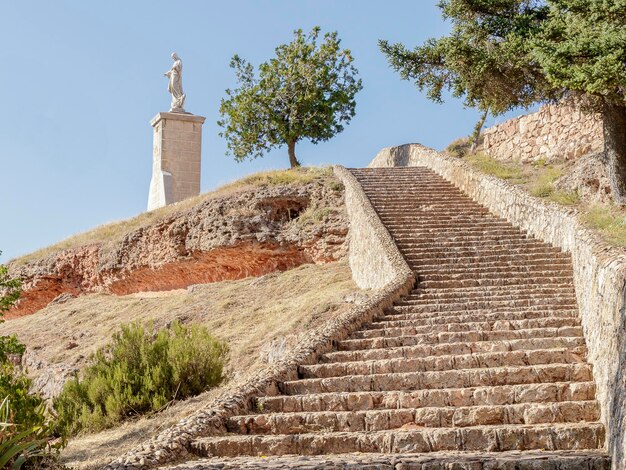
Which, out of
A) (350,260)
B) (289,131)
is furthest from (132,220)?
(350,260)

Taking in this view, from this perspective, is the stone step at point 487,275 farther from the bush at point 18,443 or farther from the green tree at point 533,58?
the bush at point 18,443

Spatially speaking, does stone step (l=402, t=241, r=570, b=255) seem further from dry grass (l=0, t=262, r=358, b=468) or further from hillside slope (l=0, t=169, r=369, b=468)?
dry grass (l=0, t=262, r=358, b=468)

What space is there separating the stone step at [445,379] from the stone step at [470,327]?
5.41 ft

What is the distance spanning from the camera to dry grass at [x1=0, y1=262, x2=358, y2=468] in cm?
987

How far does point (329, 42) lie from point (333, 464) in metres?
24.6

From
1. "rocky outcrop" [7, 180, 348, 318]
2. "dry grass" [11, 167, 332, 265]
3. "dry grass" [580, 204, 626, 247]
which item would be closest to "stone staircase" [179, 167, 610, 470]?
"dry grass" [580, 204, 626, 247]

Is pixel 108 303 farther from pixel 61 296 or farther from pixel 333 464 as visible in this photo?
pixel 333 464

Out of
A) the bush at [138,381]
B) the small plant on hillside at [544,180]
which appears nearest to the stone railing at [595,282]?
the small plant on hillside at [544,180]

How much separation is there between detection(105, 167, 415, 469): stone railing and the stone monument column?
1108 cm

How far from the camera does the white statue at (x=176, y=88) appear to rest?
27.8m

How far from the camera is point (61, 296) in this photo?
2530cm

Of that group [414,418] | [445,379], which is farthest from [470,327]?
[414,418]

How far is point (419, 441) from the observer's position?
6195mm

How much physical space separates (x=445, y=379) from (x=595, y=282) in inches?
72.1
